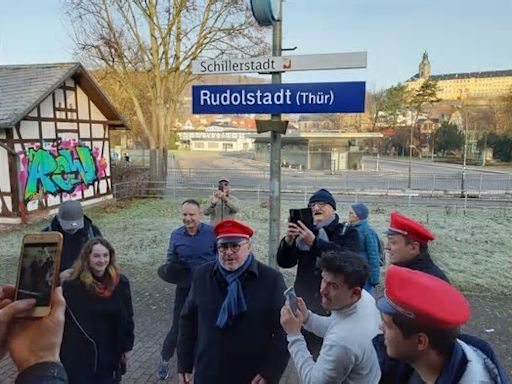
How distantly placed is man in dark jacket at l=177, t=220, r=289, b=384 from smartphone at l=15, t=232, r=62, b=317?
118cm

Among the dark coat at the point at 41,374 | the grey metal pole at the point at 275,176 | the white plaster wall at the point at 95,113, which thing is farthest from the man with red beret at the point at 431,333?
the white plaster wall at the point at 95,113

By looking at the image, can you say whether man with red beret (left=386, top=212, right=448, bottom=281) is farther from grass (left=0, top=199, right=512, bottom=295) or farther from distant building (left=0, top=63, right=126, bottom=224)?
distant building (left=0, top=63, right=126, bottom=224)

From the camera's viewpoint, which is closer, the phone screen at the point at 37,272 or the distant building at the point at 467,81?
the phone screen at the point at 37,272

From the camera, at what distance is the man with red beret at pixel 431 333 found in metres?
1.42

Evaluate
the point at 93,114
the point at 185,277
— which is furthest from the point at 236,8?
the point at 185,277

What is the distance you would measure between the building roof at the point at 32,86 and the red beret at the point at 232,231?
11.7 metres

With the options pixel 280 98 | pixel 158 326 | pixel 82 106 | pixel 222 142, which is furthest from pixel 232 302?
pixel 222 142

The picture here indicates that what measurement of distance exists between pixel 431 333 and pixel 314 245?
209 centimetres

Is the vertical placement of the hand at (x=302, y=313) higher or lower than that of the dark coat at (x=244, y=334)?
higher

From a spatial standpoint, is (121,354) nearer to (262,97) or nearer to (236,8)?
(262,97)

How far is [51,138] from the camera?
1502 centimetres

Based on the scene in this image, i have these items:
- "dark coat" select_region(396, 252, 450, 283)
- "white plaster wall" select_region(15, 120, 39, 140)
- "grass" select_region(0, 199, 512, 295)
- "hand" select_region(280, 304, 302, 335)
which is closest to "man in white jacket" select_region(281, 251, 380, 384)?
"hand" select_region(280, 304, 302, 335)

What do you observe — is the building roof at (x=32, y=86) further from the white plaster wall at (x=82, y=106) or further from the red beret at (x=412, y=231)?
the red beret at (x=412, y=231)

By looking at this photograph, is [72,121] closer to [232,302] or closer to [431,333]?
[232,302]
